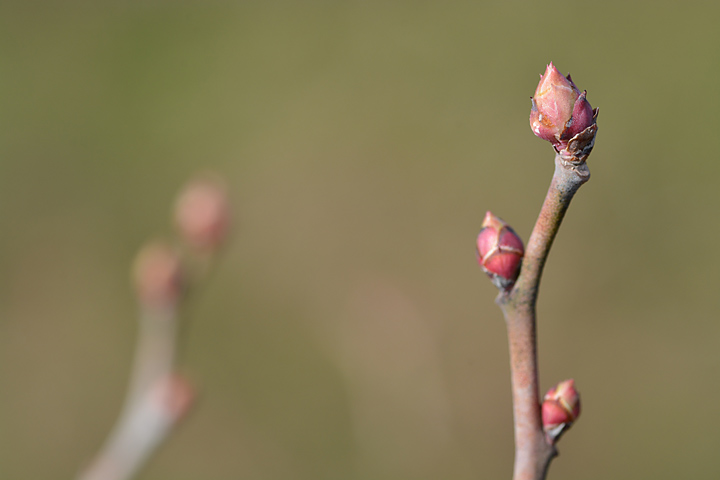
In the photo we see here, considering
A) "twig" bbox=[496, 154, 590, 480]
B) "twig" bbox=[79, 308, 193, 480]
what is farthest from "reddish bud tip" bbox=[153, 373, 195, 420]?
"twig" bbox=[496, 154, 590, 480]

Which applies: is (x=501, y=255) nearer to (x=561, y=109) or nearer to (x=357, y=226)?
(x=561, y=109)

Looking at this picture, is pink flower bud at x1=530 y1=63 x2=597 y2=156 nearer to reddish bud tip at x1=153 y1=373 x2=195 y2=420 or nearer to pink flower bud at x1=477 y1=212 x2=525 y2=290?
pink flower bud at x1=477 y1=212 x2=525 y2=290

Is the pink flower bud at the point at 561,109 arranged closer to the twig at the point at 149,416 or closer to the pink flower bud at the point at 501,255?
the pink flower bud at the point at 501,255

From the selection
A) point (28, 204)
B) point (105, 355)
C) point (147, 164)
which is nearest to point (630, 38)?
point (147, 164)

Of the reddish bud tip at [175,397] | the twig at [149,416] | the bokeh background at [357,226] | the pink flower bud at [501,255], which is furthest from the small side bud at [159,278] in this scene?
the bokeh background at [357,226]

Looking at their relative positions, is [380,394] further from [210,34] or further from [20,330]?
[210,34]

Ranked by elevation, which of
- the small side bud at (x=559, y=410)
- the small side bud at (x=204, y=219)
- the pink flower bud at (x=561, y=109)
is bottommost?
the small side bud at (x=204, y=219)

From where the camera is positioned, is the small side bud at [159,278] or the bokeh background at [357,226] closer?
the small side bud at [159,278]
